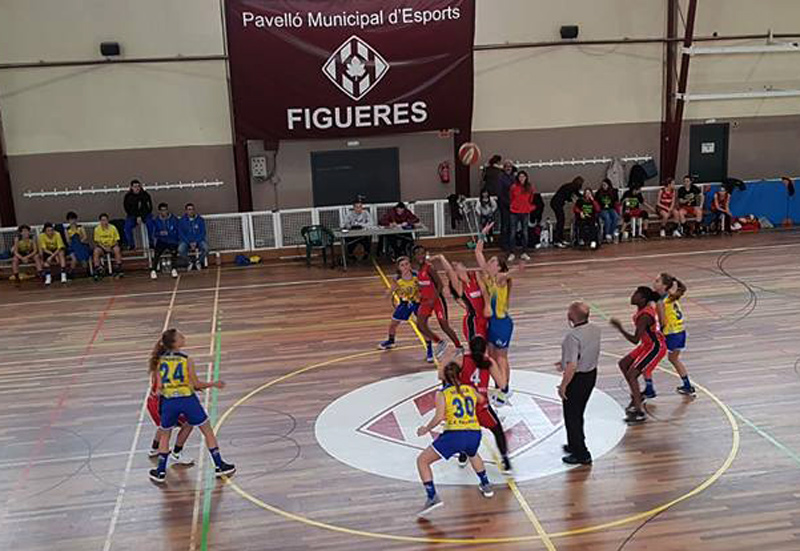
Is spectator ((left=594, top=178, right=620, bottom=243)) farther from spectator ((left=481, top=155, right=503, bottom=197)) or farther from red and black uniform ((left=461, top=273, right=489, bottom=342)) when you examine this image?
red and black uniform ((left=461, top=273, right=489, bottom=342))

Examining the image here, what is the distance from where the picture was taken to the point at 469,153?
17.3m

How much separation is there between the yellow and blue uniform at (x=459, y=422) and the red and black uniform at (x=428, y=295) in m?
3.66

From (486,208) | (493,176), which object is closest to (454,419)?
(486,208)

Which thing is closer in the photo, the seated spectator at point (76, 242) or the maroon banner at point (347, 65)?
the seated spectator at point (76, 242)

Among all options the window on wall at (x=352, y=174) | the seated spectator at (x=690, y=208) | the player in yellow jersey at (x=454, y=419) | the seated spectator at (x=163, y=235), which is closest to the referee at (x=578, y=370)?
the player in yellow jersey at (x=454, y=419)

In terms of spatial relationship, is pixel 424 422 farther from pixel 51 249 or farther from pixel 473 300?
pixel 51 249

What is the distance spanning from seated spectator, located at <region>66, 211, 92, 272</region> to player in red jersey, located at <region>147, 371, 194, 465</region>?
31.3 feet

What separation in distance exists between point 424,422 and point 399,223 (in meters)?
9.24

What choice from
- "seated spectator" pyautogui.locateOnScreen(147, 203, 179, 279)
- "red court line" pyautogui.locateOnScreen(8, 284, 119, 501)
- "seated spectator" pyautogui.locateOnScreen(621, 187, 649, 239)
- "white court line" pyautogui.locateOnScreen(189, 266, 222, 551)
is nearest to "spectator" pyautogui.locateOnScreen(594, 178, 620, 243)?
"seated spectator" pyautogui.locateOnScreen(621, 187, 649, 239)

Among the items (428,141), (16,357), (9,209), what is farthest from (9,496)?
(428,141)

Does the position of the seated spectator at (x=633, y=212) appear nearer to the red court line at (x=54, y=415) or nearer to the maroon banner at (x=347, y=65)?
the maroon banner at (x=347, y=65)

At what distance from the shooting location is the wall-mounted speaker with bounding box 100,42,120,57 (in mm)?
17422

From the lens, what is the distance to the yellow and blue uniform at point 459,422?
6621 millimetres

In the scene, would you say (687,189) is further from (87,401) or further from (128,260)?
(87,401)
